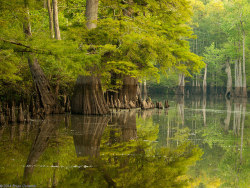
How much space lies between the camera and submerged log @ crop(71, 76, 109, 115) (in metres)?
19.0

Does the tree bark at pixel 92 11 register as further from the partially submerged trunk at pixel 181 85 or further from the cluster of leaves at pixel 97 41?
the partially submerged trunk at pixel 181 85

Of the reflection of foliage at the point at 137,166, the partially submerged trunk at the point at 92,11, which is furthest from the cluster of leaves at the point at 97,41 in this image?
the reflection of foliage at the point at 137,166

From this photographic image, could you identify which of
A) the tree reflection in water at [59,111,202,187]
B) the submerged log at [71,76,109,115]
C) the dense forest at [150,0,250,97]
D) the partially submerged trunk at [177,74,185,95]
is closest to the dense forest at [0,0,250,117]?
the submerged log at [71,76,109,115]

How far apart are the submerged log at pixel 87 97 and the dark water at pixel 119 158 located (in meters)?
5.85

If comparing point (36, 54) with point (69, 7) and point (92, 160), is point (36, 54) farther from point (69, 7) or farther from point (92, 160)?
point (69, 7)

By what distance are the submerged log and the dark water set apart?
19.2ft

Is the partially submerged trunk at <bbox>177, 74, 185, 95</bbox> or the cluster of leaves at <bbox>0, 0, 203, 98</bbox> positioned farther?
the partially submerged trunk at <bbox>177, 74, 185, 95</bbox>

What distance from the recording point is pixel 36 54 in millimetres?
9602


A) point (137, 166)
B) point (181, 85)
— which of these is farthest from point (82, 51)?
point (181, 85)

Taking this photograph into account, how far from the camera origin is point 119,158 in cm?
800

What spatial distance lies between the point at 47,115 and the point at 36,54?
8848mm

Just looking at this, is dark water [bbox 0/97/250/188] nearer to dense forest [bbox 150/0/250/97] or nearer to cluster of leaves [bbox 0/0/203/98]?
cluster of leaves [bbox 0/0/203/98]

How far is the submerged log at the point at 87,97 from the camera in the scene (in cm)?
1902

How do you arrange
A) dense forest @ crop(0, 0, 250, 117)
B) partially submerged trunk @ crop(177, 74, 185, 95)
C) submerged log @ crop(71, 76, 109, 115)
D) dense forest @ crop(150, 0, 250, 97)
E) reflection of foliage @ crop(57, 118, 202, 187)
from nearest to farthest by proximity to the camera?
1. reflection of foliage @ crop(57, 118, 202, 187)
2. dense forest @ crop(0, 0, 250, 117)
3. submerged log @ crop(71, 76, 109, 115)
4. dense forest @ crop(150, 0, 250, 97)
5. partially submerged trunk @ crop(177, 74, 185, 95)
